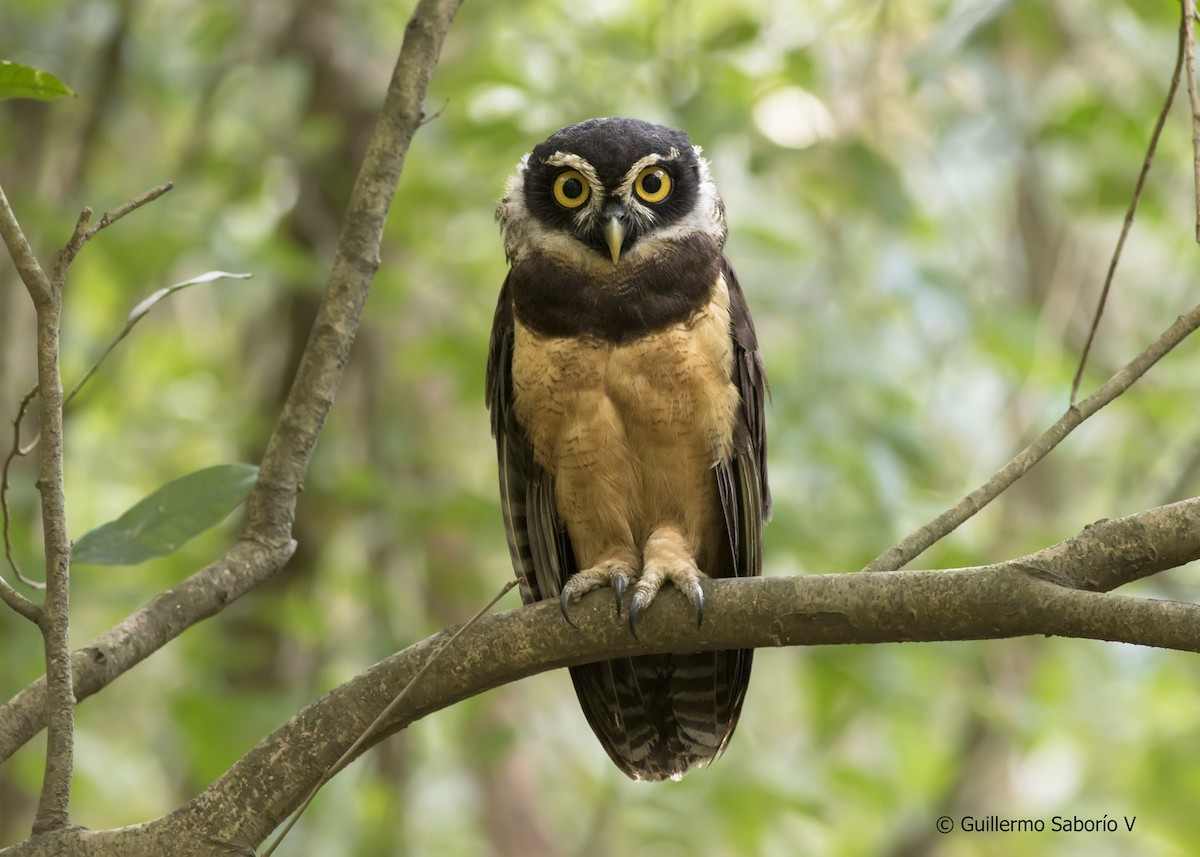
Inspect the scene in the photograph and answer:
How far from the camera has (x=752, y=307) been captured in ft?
17.4

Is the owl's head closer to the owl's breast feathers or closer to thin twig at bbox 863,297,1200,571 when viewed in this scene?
the owl's breast feathers

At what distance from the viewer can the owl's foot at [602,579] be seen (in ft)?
9.35

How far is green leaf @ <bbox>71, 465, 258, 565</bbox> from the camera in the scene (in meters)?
2.53

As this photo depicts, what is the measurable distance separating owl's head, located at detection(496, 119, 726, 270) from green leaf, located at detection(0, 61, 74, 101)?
141cm

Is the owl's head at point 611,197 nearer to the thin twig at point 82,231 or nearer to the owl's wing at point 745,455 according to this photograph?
the owl's wing at point 745,455

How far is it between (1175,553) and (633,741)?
2003 millimetres

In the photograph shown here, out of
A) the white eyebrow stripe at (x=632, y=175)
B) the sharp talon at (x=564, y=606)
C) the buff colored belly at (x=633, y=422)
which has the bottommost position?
the sharp talon at (x=564, y=606)

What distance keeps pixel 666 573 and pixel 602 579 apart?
22cm

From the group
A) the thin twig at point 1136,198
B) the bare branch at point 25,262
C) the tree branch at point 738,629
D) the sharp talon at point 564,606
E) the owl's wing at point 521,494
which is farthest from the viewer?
the owl's wing at point 521,494

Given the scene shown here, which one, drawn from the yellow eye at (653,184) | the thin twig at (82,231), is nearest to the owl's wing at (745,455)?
the yellow eye at (653,184)

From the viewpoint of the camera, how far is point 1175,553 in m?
1.88

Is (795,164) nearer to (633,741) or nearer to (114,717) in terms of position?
(633,741)

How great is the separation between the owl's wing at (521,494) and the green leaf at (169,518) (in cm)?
100

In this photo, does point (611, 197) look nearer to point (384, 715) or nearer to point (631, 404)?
point (631, 404)
